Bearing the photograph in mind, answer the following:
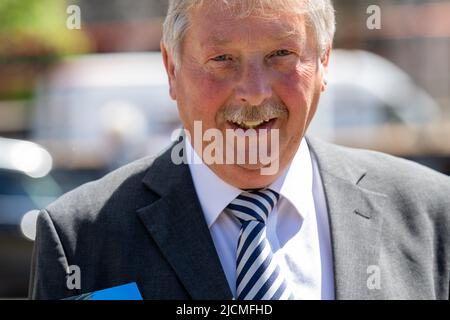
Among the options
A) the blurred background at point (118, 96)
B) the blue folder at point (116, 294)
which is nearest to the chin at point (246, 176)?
the blue folder at point (116, 294)

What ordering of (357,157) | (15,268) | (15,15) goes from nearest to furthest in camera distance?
(357,157)
(15,268)
(15,15)

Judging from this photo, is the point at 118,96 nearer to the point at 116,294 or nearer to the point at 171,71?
the point at 171,71

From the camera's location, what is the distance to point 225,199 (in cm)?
227

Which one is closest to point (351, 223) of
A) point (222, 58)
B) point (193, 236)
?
point (193, 236)

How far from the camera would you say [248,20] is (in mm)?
2100

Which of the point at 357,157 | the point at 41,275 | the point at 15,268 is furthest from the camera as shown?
the point at 15,268

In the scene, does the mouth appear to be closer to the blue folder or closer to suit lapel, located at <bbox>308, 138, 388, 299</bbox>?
suit lapel, located at <bbox>308, 138, 388, 299</bbox>

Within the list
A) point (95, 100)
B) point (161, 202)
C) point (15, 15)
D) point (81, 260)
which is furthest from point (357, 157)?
point (15, 15)

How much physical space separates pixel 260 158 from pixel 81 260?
493 mm

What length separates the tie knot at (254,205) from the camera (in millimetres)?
2232

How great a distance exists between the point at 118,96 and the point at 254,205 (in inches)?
441

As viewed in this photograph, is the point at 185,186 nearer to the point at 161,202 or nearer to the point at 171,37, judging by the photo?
the point at 161,202

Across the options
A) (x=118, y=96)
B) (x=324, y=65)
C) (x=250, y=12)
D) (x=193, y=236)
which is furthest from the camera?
(x=118, y=96)

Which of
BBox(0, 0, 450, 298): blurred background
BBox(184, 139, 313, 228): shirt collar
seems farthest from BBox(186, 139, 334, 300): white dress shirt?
BBox(0, 0, 450, 298): blurred background
